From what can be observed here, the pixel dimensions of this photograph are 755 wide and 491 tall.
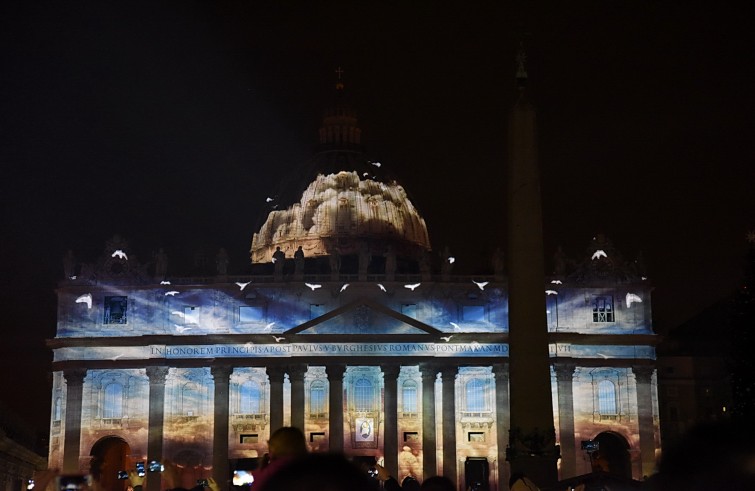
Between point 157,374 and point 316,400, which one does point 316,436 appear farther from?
point 157,374

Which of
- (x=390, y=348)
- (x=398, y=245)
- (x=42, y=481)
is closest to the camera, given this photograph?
(x=42, y=481)

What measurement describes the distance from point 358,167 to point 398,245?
8.85 metres

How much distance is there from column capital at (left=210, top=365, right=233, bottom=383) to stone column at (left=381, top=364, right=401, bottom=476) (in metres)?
9.92

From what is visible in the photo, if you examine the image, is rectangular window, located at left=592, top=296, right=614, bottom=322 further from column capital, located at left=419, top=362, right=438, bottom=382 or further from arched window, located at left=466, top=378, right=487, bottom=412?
column capital, located at left=419, top=362, right=438, bottom=382

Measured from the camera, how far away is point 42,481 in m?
10.3

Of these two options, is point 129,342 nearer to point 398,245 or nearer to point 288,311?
point 288,311

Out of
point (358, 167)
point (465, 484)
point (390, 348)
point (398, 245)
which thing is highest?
point (358, 167)

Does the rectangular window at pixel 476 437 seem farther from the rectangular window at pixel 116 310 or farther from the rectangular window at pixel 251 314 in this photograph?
the rectangular window at pixel 116 310

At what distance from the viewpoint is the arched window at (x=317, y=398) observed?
88.0 meters

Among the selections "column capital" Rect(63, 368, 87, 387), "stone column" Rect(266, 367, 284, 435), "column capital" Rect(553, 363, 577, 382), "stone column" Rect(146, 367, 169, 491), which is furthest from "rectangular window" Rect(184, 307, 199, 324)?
"column capital" Rect(553, 363, 577, 382)

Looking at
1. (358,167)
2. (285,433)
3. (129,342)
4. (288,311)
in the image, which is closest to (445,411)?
(288,311)

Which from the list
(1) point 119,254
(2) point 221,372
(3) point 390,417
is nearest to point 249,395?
(2) point 221,372

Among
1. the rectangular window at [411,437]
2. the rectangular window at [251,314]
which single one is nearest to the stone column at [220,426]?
the rectangular window at [251,314]

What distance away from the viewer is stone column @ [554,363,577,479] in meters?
85.8
